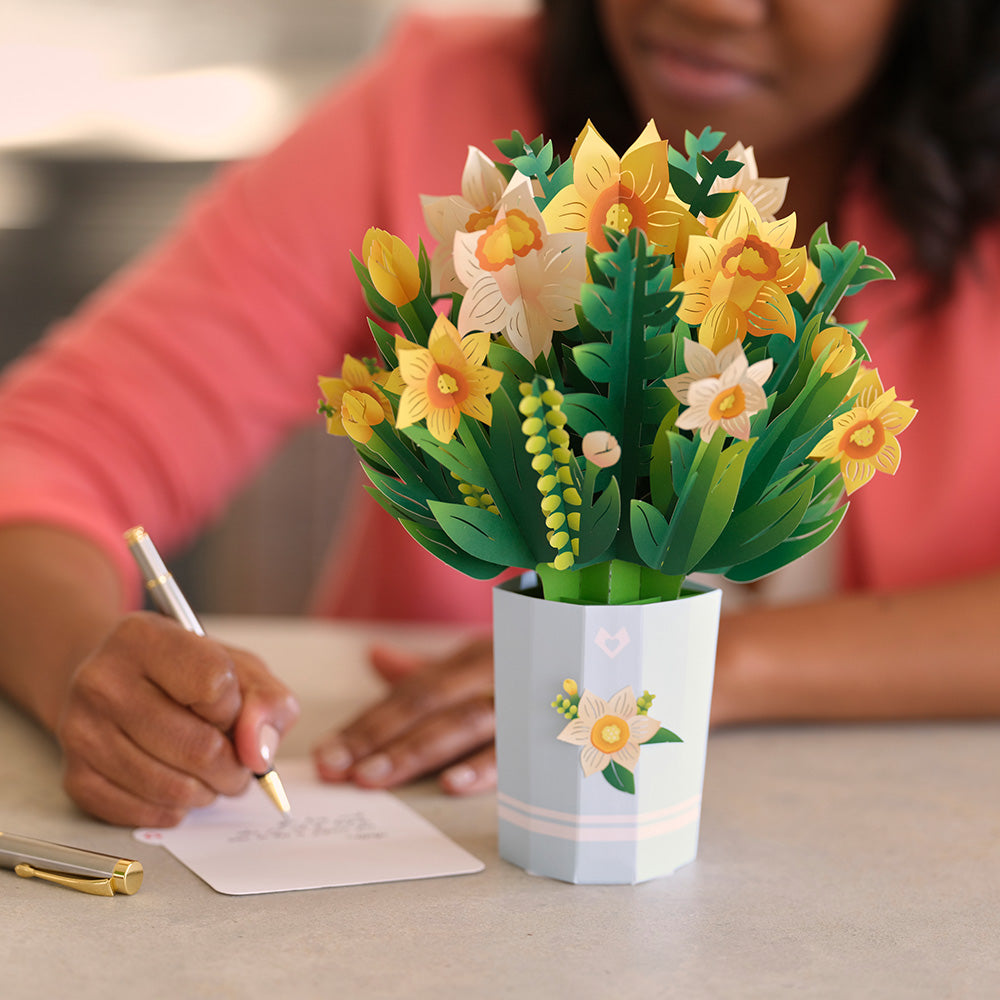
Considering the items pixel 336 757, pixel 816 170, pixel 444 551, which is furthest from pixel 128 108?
pixel 444 551

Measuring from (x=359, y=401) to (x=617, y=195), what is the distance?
0.13 m

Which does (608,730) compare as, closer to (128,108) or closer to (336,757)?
(336,757)

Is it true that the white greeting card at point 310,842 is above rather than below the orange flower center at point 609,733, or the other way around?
below

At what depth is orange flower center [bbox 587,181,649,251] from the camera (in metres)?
0.44

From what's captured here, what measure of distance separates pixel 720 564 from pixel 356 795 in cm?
25

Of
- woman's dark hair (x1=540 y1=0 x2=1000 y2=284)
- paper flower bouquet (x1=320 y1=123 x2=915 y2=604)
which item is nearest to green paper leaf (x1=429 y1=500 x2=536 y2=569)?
paper flower bouquet (x1=320 y1=123 x2=915 y2=604)

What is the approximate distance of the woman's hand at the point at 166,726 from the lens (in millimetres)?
550

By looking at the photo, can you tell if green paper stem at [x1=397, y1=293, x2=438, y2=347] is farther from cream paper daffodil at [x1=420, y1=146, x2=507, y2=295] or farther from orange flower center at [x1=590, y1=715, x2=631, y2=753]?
orange flower center at [x1=590, y1=715, x2=631, y2=753]

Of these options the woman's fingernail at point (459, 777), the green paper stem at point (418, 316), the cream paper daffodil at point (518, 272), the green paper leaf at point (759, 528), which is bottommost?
the woman's fingernail at point (459, 777)

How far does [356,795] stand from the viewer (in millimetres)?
625

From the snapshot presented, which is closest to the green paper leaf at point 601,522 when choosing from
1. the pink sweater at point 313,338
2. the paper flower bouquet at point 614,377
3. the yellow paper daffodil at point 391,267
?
the paper flower bouquet at point 614,377

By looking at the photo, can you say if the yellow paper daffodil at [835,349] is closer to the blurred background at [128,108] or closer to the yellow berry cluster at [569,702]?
the yellow berry cluster at [569,702]

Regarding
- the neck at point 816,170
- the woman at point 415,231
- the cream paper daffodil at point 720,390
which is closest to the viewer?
the cream paper daffodil at point 720,390

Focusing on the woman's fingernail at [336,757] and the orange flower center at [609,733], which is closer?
the orange flower center at [609,733]
